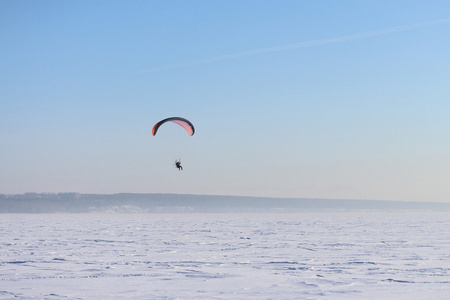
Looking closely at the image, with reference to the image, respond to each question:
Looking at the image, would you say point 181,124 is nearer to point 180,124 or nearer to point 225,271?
point 180,124

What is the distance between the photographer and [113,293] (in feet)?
25.6

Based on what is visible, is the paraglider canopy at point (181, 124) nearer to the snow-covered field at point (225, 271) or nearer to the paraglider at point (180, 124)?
the paraglider at point (180, 124)

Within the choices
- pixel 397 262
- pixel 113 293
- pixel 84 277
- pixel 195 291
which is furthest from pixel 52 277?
pixel 397 262

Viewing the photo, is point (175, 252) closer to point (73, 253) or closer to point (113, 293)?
point (73, 253)

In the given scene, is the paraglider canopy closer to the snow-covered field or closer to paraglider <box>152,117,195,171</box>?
paraglider <box>152,117,195,171</box>

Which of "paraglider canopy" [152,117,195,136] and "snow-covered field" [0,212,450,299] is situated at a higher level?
"paraglider canopy" [152,117,195,136]

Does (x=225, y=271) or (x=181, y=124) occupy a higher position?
(x=181, y=124)

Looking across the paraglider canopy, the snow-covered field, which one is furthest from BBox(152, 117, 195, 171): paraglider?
the snow-covered field

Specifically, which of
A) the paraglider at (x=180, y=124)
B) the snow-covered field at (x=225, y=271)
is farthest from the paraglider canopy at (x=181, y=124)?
the snow-covered field at (x=225, y=271)

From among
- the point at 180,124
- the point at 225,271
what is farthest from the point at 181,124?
the point at 225,271

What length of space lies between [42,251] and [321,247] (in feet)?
24.4

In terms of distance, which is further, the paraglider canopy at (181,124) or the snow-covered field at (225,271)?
the paraglider canopy at (181,124)

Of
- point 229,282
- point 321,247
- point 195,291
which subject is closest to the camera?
point 195,291

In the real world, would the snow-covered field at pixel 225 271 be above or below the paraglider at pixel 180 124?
below
